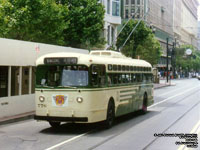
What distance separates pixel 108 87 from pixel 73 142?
340 centimetres

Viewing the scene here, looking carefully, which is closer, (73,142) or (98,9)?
(73,142)

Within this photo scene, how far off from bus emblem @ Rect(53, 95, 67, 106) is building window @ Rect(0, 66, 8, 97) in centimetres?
429

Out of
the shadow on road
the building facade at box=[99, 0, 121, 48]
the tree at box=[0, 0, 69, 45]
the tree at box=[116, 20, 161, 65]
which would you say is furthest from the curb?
the tree at box=[116, 20, 161, 65]

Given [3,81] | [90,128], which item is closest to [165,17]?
[3,81]

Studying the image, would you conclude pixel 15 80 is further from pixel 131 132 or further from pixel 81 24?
pixel 81 24

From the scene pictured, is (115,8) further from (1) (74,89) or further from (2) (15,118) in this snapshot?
(1) (74,89)

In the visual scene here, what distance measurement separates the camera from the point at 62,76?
514 inches

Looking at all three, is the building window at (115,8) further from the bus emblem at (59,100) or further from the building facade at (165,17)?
the bus emblem at (59,100)

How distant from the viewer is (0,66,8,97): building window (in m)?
16.4

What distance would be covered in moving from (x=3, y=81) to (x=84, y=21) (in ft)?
64.3

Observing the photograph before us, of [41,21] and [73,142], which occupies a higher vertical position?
[41,21]

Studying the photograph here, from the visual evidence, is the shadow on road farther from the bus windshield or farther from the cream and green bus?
the bus windshield

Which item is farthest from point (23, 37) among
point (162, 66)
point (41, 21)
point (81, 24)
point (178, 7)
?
point (178, 7)

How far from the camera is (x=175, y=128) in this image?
13820mm
